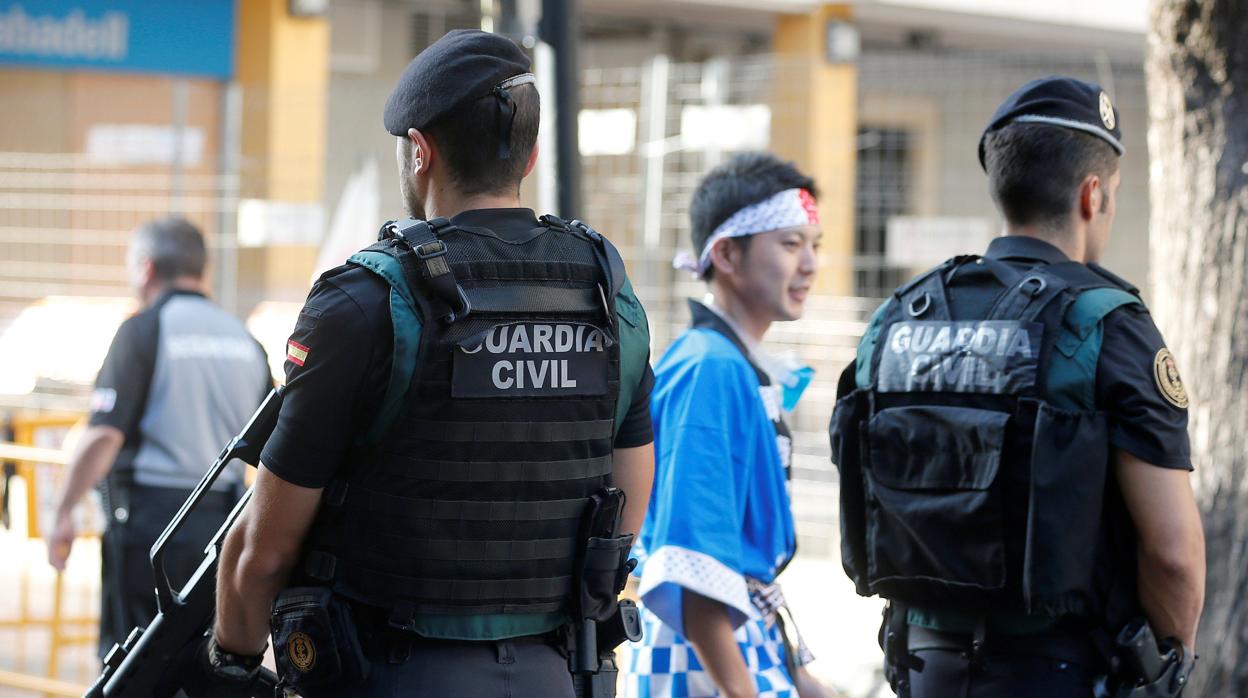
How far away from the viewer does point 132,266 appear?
5.53 meters

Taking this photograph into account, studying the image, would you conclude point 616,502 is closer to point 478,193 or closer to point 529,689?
point 529,689

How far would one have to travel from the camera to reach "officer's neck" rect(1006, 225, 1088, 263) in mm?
2957

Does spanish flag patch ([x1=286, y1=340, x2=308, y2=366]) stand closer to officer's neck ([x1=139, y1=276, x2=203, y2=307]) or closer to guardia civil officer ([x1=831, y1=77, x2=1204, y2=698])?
guardia civil officer ([x1=831, y1=77, x2=1204, y2=698])

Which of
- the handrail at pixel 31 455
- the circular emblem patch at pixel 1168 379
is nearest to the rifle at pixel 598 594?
the circular emblem patch at pixel 1168 379

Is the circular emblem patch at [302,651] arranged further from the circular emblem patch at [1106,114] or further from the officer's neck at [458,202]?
the circular emblem patch at [1106,114]

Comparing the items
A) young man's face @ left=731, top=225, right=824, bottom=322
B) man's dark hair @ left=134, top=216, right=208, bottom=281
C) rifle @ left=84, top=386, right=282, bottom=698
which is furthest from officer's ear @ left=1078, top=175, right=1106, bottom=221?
man's dark hair @ left=134, top=216, right=208, bottom=281

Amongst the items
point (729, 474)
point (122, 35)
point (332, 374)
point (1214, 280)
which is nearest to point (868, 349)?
point (729, 474)

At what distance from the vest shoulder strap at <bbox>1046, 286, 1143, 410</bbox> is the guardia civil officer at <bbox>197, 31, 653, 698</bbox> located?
0.83m

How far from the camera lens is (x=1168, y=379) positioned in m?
2.68

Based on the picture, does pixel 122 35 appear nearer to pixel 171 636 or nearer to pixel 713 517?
pixel 713 517

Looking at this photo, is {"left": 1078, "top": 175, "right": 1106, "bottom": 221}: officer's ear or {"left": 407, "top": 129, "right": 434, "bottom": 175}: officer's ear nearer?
{"left": 407, "top": 129, "right": 434, "bottom": 175}: officer's ear

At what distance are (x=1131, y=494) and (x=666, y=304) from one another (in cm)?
670

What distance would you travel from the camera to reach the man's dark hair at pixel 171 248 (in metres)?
5.43

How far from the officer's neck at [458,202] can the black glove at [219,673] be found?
788 millimetres
